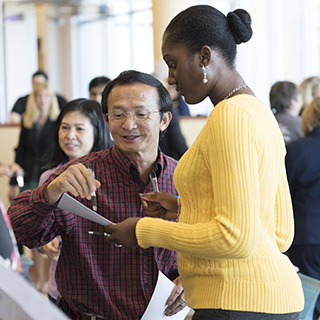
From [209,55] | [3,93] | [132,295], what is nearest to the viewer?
[209,55]

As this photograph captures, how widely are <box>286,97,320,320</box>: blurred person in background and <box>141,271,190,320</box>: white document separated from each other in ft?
5.41

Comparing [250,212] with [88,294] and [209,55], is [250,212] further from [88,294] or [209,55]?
[88,294]

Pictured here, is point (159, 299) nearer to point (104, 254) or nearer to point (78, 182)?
point (104, 254)

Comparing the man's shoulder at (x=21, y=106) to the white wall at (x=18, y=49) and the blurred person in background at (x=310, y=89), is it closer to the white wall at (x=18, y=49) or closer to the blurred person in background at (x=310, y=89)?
the blurred person in background at (x=310, y=89)

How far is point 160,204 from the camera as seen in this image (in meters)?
1.50

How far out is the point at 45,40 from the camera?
13.0 meters

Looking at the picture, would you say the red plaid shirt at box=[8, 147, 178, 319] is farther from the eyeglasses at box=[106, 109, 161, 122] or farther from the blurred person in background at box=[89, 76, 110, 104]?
the blurred person in background at box=[89, 76, 110, 104]

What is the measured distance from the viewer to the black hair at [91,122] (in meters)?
2.46

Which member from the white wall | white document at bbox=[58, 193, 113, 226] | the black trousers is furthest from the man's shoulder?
the white wall

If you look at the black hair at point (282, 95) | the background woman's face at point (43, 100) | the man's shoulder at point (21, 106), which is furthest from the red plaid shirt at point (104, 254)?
the man's shoulder at point (21, 106)

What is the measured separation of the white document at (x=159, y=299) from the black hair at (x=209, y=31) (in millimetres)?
690

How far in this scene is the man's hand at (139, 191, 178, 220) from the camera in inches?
57.7

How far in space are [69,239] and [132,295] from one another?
0.28 m

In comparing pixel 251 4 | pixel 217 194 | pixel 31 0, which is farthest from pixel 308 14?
pixel 217 194
